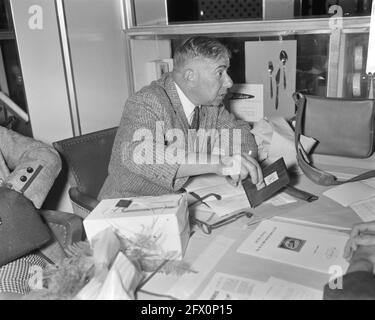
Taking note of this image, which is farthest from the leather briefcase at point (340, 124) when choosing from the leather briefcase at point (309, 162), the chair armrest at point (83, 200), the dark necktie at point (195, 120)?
the chair armrest at point (83, 200)

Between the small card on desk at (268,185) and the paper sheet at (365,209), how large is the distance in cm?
23

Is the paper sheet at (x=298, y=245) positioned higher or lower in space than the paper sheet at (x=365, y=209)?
higher

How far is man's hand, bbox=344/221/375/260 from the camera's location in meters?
1.03

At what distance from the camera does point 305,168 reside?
1623mm

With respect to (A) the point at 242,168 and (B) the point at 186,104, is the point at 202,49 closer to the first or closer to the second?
(B) the point at 186,104

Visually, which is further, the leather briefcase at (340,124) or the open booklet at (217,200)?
the leather briefcase at (340,124)

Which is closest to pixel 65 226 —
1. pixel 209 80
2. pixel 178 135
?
pixel 178 135

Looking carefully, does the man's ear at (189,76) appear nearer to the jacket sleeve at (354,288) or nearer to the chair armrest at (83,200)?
the chair armrest at (83,200)

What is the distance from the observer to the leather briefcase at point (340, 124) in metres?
1.75

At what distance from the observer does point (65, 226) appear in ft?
4.86

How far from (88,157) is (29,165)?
0.24 metres

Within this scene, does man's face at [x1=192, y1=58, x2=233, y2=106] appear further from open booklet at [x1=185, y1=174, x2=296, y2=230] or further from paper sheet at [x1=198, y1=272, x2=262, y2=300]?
paper sheet at [x1=198, y1=272, x2=262, y2=300]
